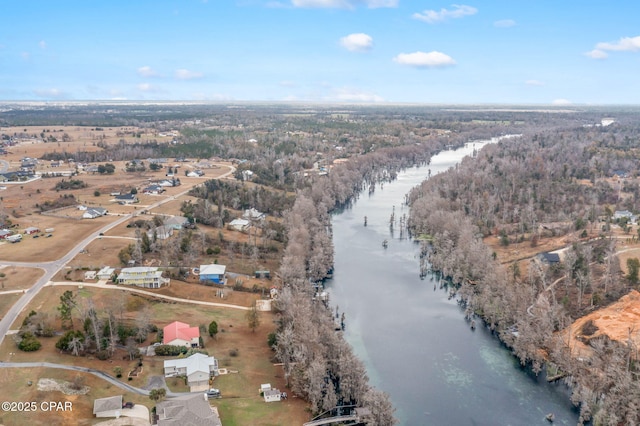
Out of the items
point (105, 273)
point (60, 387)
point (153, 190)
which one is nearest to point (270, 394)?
point (60, 387)

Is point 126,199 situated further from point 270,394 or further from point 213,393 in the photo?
point 270,394

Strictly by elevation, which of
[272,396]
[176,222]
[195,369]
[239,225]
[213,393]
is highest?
[176,222]

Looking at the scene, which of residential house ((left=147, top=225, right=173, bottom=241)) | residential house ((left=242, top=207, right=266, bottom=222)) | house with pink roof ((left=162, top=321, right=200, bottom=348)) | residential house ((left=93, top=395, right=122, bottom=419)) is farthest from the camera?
residential house ((left=242, top=207, right=266, bottom=222))

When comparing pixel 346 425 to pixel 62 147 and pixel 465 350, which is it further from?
pixel 62 147

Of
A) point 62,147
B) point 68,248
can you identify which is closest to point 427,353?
point 68,248

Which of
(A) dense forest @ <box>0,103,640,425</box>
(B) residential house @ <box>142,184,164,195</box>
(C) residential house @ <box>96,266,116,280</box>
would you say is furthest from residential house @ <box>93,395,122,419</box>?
(B) residential house @ <box>142,184,164,195</box>

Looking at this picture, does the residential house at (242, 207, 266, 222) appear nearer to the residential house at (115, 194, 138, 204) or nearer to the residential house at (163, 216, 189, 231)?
the residential house at (163, 216, 189, 231)
